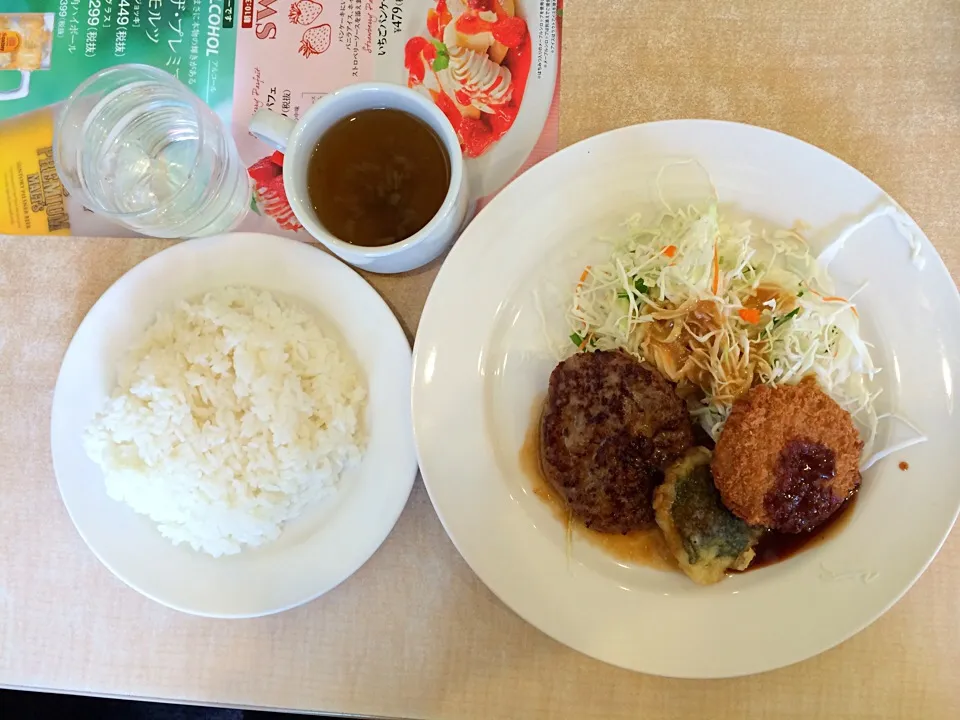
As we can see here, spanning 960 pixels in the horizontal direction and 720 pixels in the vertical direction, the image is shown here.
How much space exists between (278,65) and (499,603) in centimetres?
136

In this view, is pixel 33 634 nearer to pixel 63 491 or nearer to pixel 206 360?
pixel 63 491

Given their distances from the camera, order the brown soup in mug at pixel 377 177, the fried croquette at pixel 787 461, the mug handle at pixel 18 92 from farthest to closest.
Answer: the mug handle at pixel 18 92 < the brown soup in mug at pixel 377 177 < the fried croquette at pixel 787 461

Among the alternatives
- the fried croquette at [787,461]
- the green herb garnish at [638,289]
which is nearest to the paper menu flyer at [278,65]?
the green herb garnish at [638,289]

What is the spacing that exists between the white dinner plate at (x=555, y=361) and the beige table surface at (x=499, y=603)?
0.56 ft

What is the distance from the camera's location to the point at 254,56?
163 centimetres

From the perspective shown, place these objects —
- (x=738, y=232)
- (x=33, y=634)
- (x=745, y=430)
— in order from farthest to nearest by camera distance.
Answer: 1. (x=33, y=634)
2. (x=738, y=232)
3. (x=745, y=430)

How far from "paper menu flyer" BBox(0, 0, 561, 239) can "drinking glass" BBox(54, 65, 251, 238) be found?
0.32 feet

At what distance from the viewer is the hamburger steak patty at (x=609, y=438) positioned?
134 cm

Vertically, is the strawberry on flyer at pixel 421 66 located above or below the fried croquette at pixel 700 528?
above

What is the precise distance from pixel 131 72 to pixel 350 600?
1.28 metres

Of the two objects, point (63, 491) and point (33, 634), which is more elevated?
point (63, 491)

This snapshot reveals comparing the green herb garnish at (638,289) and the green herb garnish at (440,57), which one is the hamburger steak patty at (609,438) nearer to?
the green herb garnish at (638,289)

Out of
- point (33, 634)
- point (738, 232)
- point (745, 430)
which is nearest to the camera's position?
point (745, 430)

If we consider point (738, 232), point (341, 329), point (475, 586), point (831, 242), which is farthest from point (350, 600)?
point (831, 242)
